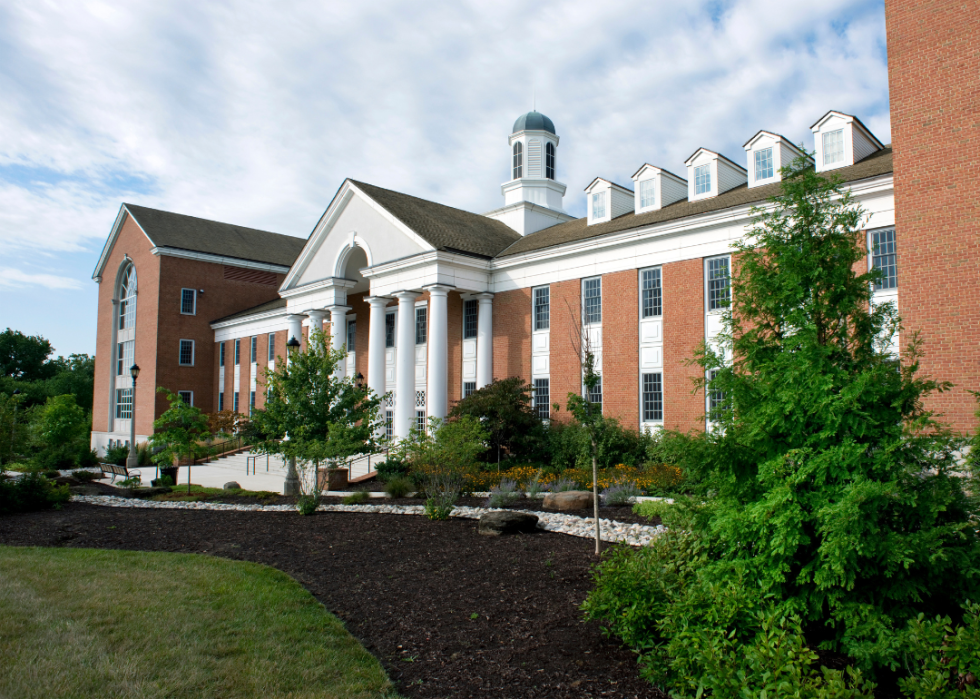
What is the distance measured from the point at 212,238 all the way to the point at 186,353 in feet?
27.5

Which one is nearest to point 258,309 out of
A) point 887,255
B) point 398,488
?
point 398,488

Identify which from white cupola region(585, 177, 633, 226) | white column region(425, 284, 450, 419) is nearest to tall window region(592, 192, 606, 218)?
white cupola region(585, 177, 633, 226)

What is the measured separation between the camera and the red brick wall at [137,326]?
41.4 meters

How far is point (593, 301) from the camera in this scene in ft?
75.4

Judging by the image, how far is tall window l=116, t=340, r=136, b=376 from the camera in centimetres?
4472

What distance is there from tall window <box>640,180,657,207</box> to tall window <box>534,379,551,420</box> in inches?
290

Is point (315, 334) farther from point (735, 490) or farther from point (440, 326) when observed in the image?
point (735, 490)

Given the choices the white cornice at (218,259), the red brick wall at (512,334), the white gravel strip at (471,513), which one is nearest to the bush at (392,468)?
the white gravel strip at (471,513)

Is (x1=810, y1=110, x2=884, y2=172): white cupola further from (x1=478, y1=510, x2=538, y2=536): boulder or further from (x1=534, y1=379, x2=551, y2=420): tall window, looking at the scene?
(x1=478, y1=510, x2=538, y2=536): boulder

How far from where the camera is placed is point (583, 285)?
23219 millimetres

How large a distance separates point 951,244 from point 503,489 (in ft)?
35.8

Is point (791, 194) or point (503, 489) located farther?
point (503, 489)

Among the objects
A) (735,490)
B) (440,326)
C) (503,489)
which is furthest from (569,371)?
(735,490)

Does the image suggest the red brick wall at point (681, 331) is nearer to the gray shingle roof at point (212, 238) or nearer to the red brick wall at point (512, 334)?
the red brick wall at point (512, 334)
